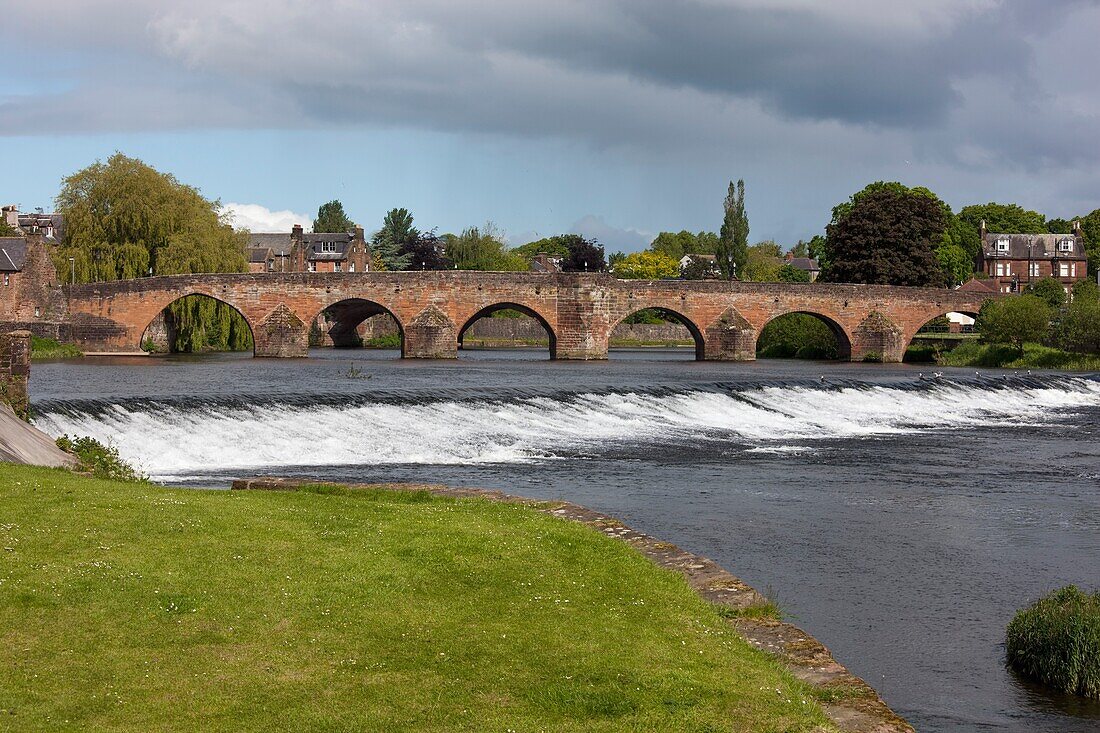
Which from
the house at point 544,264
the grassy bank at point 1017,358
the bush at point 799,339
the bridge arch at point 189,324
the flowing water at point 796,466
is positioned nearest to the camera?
the flowing water at point 796,466

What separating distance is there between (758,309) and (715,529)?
189 feet

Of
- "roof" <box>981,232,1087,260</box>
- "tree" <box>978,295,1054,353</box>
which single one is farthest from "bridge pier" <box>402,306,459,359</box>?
"roof" <box>981,232,1087,260</box>

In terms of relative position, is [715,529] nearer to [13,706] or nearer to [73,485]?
[73,485]

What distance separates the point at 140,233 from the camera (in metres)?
65.2

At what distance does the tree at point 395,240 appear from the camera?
131 m

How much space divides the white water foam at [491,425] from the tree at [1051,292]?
136 ft

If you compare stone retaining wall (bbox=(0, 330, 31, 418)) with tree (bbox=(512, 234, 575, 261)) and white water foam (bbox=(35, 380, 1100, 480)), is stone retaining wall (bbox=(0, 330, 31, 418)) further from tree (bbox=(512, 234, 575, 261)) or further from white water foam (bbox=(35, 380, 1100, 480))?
tree (bbox=(512, 234, 575, 261))

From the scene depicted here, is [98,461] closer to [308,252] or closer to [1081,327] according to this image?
[1081,327]

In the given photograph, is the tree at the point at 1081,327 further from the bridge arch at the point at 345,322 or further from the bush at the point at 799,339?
the bridge arch at the point at 345,322

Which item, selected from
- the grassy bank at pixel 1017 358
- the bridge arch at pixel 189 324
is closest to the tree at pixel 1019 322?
the grassy bank at pixel 1017 358

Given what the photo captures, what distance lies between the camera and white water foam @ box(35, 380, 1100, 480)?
78.3 feet

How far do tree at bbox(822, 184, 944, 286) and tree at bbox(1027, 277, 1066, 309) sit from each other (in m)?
7.21

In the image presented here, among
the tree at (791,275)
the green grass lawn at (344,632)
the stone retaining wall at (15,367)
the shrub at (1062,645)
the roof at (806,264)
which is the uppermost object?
the roof at (806,264)

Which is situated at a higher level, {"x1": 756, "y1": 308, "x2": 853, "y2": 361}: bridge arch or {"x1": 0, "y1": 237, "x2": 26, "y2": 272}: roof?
{"x1": 0, "y1": 237, "x2": 26, "y2": 272}: roof
